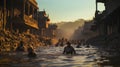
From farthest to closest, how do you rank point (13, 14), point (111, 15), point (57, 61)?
1. point (13, 14)
2. point (111, 15)
3. point (57, 61)

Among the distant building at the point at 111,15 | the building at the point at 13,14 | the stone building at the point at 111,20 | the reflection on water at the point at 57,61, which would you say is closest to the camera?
the reflection on water at the point at 57,61

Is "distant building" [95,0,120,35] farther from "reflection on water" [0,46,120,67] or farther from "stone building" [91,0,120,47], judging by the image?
"reflection on water" [0,46,120,67]

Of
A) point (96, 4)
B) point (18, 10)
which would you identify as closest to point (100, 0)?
point (96, 4)

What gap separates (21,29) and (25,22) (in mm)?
8315

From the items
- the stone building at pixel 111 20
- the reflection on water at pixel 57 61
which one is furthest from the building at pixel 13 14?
the reflection on water at pixel 57 61

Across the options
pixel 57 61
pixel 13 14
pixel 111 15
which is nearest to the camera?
pixel 57 61

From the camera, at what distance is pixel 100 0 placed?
57812 mm

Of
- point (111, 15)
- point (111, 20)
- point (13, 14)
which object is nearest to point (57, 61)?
point (111, 15)

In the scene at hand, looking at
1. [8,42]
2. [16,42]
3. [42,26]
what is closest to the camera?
[8,42]

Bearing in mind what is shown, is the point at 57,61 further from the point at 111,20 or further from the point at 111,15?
the point at 111,20

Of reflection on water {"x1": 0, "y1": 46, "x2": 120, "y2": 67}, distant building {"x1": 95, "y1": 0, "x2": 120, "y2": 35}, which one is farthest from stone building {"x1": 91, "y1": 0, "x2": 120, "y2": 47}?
reflection on water {"x1": 0, "y1": 46, "x2": 120, "y2": 67}

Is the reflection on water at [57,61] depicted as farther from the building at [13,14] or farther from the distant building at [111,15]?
the building at [13,14]

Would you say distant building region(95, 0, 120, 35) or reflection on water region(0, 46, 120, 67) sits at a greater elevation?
distant building region(95, 0, 120, 35)

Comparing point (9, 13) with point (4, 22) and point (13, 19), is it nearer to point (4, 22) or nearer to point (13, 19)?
point (13, 19)
